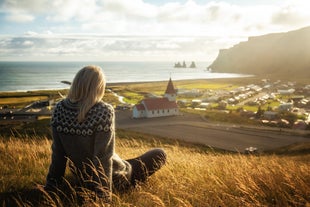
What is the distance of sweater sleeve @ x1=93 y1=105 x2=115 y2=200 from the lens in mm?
3549

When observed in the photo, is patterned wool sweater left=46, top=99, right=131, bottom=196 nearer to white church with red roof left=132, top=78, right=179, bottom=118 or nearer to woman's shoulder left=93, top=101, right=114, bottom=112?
woman's shoulder left=93, top=101, right=114, bottom=112

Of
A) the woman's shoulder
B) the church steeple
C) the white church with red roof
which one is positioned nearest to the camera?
the woman's shoulder

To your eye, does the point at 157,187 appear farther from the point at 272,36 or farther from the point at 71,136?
the point at 272,36

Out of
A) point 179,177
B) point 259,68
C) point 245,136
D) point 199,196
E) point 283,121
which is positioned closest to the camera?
point 199,196

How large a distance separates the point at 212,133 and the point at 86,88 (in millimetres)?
30652

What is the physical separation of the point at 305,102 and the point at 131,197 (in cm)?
6379

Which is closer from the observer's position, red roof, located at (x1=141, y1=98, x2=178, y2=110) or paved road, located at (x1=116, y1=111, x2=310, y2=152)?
paved road, located at (x1=116, y1=111, x2=310, y2=152)

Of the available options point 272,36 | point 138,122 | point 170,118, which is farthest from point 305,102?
point 272,36

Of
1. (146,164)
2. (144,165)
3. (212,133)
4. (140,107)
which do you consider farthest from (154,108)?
(144,165)

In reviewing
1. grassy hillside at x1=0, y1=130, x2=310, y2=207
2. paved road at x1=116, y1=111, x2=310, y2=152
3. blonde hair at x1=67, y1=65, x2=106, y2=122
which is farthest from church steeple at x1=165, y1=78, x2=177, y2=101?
blonde hair at x1=67, y1=65, x2=106, y2=122

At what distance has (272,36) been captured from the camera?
191 metres

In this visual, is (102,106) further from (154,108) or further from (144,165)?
(154,108)

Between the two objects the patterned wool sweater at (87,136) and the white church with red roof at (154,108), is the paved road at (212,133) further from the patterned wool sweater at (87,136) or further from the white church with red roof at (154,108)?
the patterned wool sweater at (87,136)

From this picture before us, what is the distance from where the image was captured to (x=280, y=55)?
17212 centimetres
